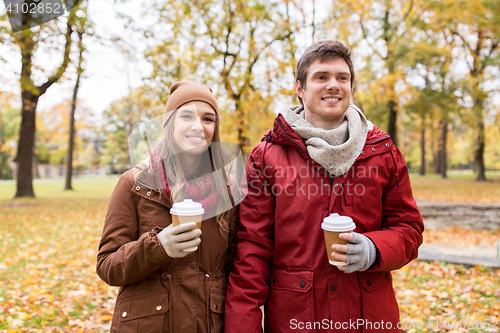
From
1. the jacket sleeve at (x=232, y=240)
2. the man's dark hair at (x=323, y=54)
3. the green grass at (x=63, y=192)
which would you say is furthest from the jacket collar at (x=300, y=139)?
the green grass at (x=63, y=192)

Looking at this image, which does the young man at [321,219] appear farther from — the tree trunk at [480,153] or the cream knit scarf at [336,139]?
the tree trunk at [480,153]

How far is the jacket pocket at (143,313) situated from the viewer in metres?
1.71

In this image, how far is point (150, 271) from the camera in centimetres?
172

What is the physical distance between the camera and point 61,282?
508cm

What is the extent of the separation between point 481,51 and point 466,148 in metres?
27.1

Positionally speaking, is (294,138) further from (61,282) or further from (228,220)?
(61,282)

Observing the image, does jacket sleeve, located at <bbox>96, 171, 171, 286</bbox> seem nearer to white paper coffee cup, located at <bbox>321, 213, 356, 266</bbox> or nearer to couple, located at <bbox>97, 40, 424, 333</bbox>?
couple, located at <bbox>97, 40, 424, 333</bbox>

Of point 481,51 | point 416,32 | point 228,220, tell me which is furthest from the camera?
point 481,51

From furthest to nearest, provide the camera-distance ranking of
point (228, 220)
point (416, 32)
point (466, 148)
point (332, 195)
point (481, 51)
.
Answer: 1. point (466, 148)
2. point (481, 51)
3. point (416, 32)
4. point (228, 220)
5. point (332, 195)

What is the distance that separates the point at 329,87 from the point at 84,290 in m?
4.65

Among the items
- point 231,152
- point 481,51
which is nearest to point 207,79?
point 231,152

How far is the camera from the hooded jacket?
1.80m

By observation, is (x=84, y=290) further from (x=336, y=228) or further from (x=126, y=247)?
(x=336, y=228)

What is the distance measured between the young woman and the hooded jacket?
139mm
